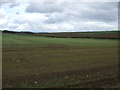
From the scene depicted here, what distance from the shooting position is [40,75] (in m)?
14.7

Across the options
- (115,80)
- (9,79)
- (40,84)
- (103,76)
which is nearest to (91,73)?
(103,76)

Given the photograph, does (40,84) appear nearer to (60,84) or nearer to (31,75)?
(60,84)

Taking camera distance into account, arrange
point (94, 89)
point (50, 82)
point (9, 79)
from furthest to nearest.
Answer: point (9, 79), point (50, 82), point (94, 89)

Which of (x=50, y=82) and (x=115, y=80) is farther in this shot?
(x=115, y=80)

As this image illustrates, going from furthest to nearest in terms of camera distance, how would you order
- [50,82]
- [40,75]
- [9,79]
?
1. [40,75]
2. [9,79]
3. [50,82]

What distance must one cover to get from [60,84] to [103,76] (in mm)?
3952

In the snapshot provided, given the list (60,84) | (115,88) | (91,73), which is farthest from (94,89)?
(91,73)

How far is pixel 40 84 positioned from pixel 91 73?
472cm

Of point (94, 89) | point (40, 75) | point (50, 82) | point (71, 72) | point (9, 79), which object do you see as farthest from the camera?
point (71, 72)

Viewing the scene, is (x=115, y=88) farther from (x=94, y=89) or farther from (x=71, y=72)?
(x=71, y=72)

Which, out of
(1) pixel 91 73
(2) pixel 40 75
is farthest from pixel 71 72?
(2) pixel 40 75

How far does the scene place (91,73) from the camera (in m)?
15.5

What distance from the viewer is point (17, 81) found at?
42.5ft

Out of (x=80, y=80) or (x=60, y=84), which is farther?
(x=80, y=80)
